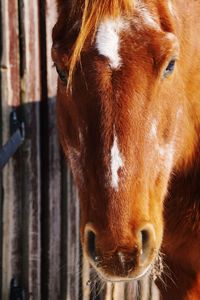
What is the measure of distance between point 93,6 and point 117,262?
3.34ft

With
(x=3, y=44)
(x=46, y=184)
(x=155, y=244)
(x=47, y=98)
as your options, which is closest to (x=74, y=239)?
(x=46, y=184)

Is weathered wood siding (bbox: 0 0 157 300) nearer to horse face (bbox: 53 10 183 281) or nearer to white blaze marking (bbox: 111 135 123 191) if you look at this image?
horse face (bbox: 53 10 183 281)

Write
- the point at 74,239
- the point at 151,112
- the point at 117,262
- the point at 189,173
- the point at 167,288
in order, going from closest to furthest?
the point at 117,262, the point at 151,112, the point at 189,173, the point at 167,288, the point at 74,239

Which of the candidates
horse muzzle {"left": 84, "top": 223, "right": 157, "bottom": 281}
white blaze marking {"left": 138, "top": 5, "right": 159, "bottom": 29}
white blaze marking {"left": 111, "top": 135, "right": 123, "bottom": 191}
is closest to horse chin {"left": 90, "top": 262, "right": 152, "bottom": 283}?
horse muzzle {"left": 84, "top": 223, "right": 157, "bottom": 281}

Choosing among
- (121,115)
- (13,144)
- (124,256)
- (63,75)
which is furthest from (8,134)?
(124,256)

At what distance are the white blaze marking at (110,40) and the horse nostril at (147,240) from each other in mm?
631

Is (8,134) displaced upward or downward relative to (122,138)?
downward

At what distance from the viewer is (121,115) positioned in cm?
229

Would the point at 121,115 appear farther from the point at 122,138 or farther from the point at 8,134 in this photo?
the point at 8,134

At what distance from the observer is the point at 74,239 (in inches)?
187

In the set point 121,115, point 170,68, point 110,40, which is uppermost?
point 110,40

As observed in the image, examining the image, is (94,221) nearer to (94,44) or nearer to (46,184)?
(94,44)

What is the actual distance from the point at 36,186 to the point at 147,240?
95.5 inches

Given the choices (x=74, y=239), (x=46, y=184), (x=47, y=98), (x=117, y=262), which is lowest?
(x=74, y=239)
